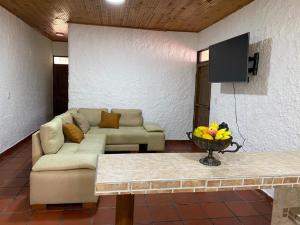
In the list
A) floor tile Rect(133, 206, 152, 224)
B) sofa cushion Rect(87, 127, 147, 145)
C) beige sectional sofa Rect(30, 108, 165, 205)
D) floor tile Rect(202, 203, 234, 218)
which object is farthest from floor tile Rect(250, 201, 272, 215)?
sofa cushion Rect(87, 127, 147, 145)

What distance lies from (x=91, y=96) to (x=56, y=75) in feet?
10.5

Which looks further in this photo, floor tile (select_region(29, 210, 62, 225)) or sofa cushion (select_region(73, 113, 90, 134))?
sofa cushion (select_region(73, 113, 90, 134))

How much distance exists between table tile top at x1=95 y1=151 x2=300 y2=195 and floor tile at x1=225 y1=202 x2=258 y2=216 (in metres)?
1.04

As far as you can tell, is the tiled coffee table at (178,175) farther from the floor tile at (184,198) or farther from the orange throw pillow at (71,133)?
the orange throw pillow at (71,133)

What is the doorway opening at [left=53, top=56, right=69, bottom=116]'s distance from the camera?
25.4ft

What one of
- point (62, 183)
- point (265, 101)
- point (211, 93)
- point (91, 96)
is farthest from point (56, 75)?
point (265, 101)

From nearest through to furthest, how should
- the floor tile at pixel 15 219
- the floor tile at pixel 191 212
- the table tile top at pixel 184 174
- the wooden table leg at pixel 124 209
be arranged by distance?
the table tile top at pixel 184 174 < the wooden table leg at pixel 124 209 < the floor tile at pixel 15 219 < the floor tile at pixel 191 212

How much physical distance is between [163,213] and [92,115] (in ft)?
9.36

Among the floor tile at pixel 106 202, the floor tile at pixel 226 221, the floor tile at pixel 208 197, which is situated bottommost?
the floor tile at pixel 226 221

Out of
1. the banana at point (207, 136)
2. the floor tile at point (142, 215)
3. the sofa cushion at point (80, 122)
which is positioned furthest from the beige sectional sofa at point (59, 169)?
the banana at point (207, 136)

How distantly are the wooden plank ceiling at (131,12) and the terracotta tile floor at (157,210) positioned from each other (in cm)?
263

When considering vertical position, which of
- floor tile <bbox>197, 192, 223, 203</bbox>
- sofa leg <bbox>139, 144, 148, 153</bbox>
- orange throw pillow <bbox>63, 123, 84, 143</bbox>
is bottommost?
floor tile <bbox>197, 192, 223, 203</bbox>

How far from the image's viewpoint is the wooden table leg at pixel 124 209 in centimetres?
150

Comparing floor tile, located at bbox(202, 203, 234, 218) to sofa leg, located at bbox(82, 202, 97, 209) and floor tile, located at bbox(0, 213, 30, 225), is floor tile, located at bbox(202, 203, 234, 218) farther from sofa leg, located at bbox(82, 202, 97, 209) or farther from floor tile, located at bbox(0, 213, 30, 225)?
floor tile, located at bbox(0, 213, 30, 225)
